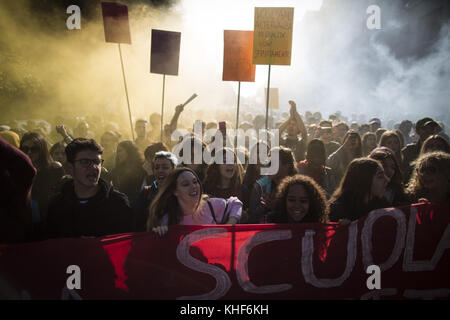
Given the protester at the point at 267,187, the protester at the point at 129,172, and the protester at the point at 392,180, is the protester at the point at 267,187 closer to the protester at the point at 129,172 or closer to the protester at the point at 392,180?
the protester at the point at 392,180

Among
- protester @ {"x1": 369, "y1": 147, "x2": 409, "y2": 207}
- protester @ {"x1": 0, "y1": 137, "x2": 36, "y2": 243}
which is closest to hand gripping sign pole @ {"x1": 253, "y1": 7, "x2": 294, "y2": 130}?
protester @ {"x1": 369, "y1": 147, "x2": 409, "y2": 207}

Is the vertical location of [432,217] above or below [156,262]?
above

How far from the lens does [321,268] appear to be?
245 cm

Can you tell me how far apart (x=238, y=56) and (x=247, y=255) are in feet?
13.6

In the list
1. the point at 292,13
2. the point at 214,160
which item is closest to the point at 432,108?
the point at 292,13

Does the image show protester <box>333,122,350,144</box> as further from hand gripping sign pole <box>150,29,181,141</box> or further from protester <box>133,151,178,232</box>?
protester <box>133,151,178,232</box>

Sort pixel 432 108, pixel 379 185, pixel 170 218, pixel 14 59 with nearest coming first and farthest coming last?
pixel 170 218 < pixel 379 185 < pixel 14 59 < pixel 432 108

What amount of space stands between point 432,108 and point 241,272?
15183mm

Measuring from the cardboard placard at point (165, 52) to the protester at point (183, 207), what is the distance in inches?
124

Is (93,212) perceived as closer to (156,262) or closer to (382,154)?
(156,262)

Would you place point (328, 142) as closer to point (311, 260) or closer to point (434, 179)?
point (434, 179)

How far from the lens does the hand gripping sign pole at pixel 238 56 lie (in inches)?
223

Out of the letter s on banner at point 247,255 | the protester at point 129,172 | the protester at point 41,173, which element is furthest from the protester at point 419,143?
the protester at point 41,173
